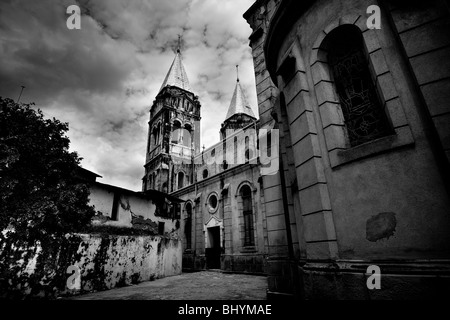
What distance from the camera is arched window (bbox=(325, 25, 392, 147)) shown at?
3801mm

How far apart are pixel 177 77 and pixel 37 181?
29.0 metres

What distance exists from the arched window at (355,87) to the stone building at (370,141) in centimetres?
2

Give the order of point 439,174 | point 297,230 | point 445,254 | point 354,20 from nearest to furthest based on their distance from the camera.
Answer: point 445,254 → point 439,174 → point 354,20 → point 297,230

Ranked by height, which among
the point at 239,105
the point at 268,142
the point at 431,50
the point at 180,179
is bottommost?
the point at 431,50

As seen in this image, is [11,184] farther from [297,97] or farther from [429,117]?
[429,117]

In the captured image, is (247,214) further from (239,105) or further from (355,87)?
(239,105)

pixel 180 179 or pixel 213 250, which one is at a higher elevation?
pixel 180 179

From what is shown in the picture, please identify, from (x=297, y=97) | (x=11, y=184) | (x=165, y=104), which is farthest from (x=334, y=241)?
(x=165, y=104)

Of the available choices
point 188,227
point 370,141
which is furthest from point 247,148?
point 370,141

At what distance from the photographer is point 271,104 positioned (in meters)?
8.04

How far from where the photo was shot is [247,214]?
16.0m

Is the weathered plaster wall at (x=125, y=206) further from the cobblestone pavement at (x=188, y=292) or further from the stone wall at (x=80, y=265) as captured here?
the cobblestone pavement at (x=188, y=292)

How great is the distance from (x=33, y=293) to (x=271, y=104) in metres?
10.8

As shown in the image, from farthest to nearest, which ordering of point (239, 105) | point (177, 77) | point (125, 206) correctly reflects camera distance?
point (177, 77) → point (239, 105) → point (125, 206)
